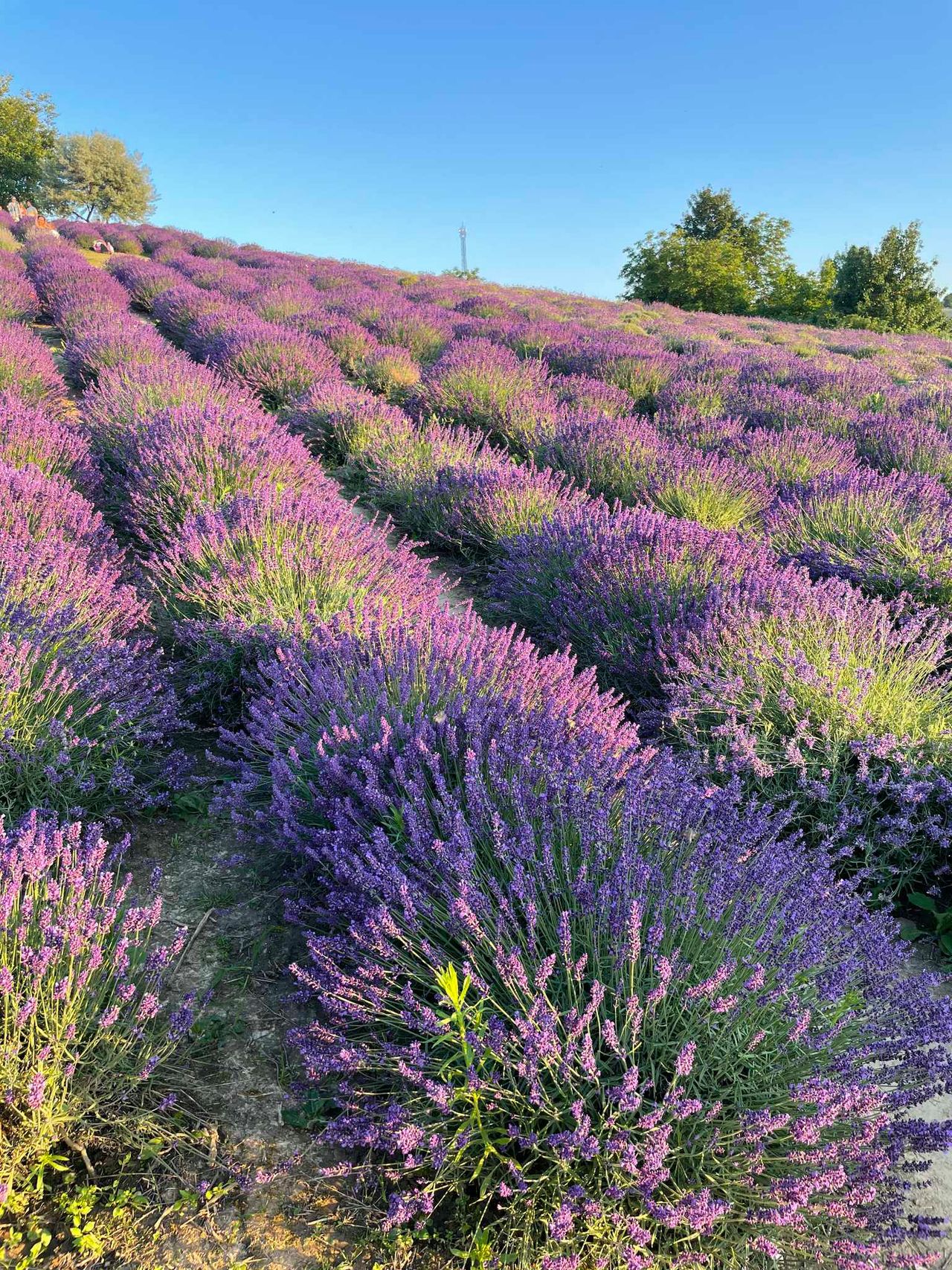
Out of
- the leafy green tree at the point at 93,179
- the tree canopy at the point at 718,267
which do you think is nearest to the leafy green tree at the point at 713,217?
the tree canopy at the point at 718,267

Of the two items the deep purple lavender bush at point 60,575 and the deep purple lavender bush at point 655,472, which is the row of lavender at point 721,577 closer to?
the deep purple lavender bush at point 655,472

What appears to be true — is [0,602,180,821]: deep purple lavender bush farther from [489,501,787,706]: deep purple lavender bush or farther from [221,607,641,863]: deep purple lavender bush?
[489,501,787,706]: deep purple lavender bush

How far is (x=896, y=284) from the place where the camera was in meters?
28.6

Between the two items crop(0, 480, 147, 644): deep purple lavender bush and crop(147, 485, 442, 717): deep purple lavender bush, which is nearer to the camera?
crop(0, 480, 147, 644): deep purple lavender bush

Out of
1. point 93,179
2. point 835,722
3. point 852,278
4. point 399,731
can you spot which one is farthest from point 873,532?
point 93,179

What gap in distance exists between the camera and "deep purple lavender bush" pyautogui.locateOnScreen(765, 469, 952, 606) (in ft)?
12.2

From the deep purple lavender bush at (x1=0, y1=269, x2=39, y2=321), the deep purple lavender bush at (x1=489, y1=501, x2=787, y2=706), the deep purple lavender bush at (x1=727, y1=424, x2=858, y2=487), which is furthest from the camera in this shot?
the deep purple lavender bush at (x1=0, y1=269, x2=39, y2=321)

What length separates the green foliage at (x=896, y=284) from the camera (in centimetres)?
2816

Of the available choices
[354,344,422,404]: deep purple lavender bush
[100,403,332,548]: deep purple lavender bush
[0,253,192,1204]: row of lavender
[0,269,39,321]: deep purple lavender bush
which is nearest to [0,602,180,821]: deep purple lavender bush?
[0,253,192,1204]: row of lavender

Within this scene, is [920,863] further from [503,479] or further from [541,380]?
[541,380]

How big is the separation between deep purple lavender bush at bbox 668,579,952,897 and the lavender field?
A: 2 centimetres

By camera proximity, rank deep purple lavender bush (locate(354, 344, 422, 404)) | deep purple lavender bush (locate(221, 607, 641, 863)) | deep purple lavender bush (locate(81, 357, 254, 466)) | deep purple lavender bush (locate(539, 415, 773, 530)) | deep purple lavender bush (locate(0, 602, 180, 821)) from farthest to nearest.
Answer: deep purple lavender bush (locate(354, 344, 422, 404))
deep purple lavender bush (locate(81, 357, 254, 466))
deep purple lavender bush (locate(539, 415, 773, 530))
deep purple lavender bush (locate(0, 602, 180, 821))
deep purple lavender bush (locate(221, 607, 641, 863))

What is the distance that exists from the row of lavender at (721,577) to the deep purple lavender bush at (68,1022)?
179 centimetres

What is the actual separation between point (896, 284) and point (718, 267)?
7802 millimetres
